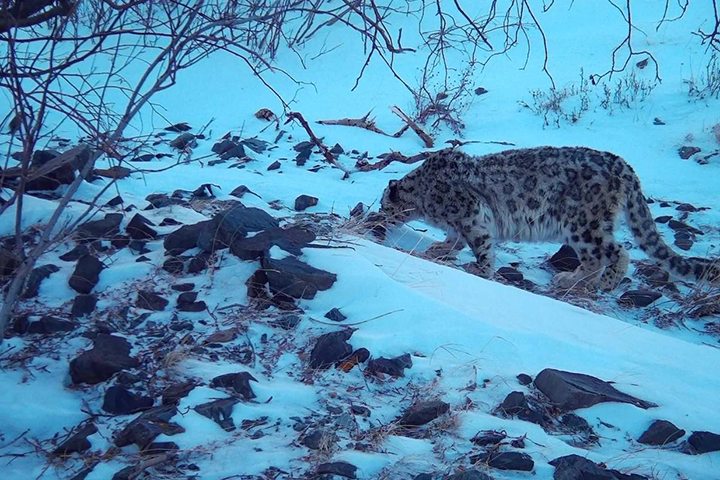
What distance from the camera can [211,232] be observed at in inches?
217

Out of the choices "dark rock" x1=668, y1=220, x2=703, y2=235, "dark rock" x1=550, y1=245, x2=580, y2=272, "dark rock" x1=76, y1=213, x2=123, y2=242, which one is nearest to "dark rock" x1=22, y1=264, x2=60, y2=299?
"dark rock" x1=76, y1=213, x2=123, y2=242

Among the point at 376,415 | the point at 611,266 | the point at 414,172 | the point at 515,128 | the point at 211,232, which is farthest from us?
the point at 515,128

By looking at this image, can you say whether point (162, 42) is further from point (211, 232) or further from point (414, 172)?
point (211, 232)

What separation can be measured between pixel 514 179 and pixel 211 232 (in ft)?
11.9

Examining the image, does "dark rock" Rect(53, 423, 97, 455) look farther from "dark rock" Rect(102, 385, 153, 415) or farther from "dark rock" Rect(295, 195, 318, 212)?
"dark rock" Rect(295, 195, 318, 212)

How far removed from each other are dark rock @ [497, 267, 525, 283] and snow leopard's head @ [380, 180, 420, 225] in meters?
1.35

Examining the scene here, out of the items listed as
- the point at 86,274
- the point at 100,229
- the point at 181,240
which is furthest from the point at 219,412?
the point at 100,229

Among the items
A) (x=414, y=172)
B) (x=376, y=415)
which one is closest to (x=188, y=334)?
(x=376, y=415)

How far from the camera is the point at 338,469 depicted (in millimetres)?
3180

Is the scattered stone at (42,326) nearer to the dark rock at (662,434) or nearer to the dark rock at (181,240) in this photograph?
the dark rock at (181,240)

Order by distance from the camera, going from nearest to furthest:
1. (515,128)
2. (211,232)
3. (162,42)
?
(211,232) → (515,128) → (162,42)

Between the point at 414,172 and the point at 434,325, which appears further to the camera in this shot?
the point at 414,172

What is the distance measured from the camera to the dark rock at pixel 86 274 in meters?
4.95

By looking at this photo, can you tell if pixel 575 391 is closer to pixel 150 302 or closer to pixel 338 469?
pixel 338 469
